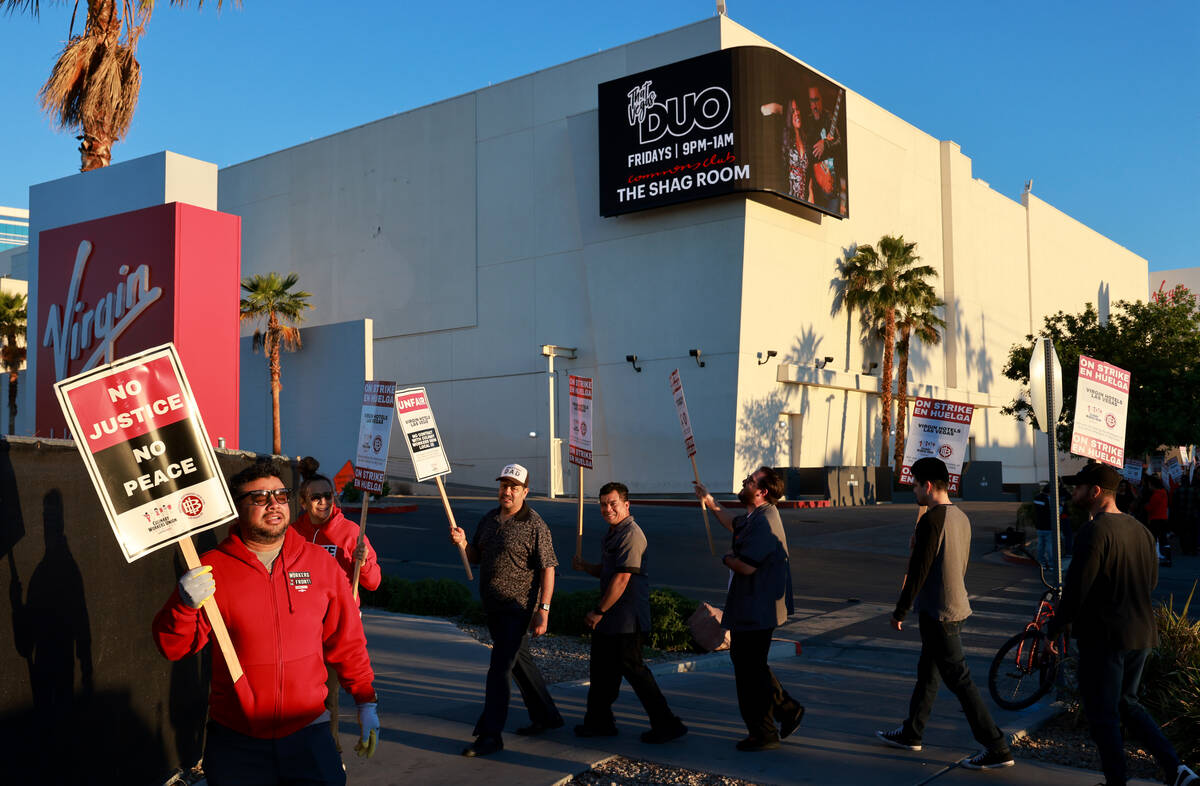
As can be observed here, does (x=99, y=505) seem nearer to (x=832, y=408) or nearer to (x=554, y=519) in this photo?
(x=554, y=519)

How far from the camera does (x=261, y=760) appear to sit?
3.71 m

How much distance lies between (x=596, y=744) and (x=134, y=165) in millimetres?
12500

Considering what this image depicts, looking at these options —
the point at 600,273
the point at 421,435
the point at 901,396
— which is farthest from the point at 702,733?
the point at 901,396

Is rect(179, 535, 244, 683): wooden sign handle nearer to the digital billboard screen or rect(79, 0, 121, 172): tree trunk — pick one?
rect(79, 0, 121, 172): tree trunk

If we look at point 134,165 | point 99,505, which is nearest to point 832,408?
point 134,165

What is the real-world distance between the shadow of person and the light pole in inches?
1248

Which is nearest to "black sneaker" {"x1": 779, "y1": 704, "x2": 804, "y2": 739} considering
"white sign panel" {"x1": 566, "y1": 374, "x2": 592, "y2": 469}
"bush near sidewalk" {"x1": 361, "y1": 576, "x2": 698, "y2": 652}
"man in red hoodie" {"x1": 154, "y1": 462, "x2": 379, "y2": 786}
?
"bush near sidewalk" {"x1": 361, "y1": 576, "x2": 698, "y2": 652}

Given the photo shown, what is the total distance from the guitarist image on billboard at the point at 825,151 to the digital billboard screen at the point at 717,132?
0.12ft

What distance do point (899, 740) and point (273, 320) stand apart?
34.8 meters

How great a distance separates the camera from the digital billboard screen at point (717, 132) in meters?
34.0

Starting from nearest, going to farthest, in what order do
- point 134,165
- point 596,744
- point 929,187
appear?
point 596,744
point 134,165
point 929,187

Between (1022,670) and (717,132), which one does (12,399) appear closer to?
(717,132)

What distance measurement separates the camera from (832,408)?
1575 inches

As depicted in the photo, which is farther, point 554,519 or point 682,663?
point 554,519
